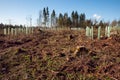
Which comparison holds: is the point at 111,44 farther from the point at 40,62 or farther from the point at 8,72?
the point at 8,72

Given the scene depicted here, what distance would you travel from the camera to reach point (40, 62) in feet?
24.2

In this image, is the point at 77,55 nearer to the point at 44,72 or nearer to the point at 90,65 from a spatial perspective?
the point at 90,65

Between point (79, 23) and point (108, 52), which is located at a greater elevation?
point (79, 23)

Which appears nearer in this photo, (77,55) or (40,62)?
(40,62)

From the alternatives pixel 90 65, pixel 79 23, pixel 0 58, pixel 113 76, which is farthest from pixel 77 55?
pixel 79 23

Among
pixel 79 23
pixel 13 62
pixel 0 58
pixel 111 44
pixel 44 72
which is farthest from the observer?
pixel 79 23

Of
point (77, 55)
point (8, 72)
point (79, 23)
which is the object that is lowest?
point (8, 72)

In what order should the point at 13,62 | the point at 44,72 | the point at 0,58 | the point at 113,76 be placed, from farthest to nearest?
1. the point at 0,58
2. the point at 13,62
3. the point at 44,72
4. the point at 113,76

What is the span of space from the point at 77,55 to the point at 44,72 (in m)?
2.06

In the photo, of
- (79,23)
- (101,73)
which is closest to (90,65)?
(101,73)

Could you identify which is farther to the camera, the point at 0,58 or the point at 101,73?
the point at 0,58

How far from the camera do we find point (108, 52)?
834cm

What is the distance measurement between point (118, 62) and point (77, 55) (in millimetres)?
1813

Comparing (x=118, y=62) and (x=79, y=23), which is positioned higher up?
(x=79, y=23)
